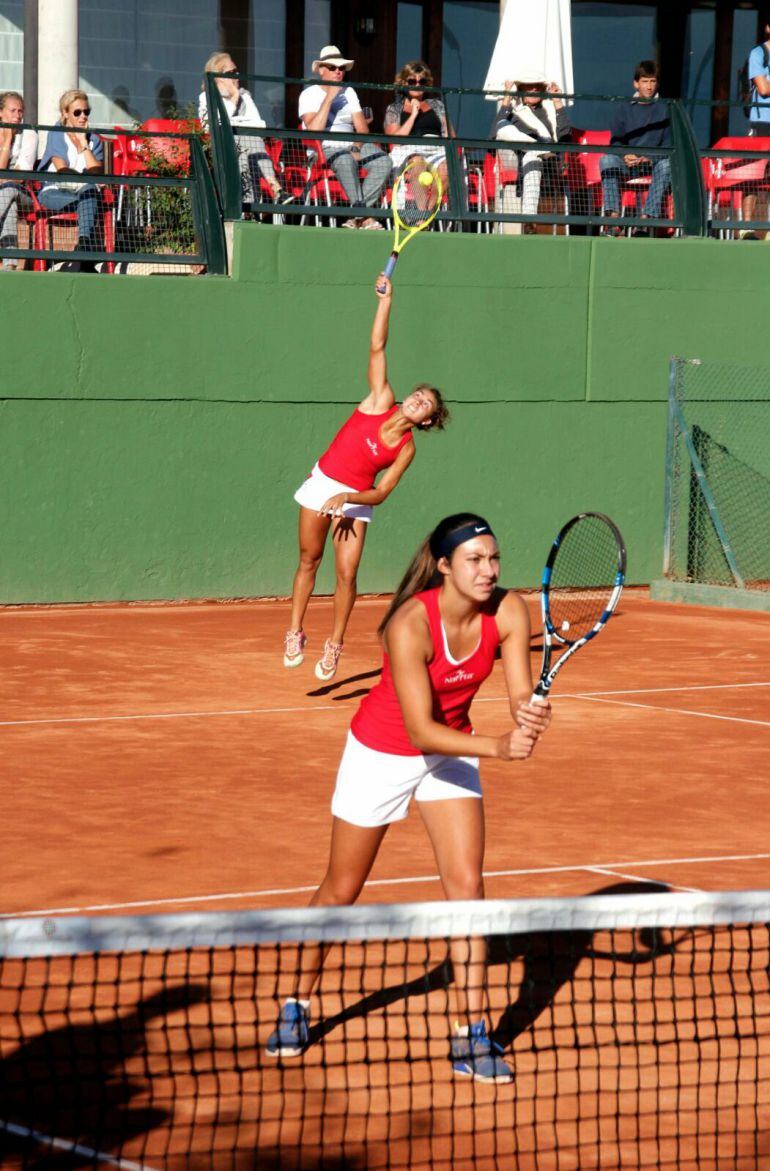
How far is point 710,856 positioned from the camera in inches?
297

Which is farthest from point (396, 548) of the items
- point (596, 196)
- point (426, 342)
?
point (596, 196)

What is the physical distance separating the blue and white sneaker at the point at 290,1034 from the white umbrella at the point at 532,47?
12.8 metres

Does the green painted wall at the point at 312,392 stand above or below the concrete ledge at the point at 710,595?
above

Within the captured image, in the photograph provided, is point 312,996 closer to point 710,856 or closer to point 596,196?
point 710,856

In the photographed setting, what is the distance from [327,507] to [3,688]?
8.01ft

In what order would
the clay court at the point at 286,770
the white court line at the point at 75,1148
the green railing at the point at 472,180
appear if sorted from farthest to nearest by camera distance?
the green railing at the point at 472,180 < the clay court at the point at 286,770 < the white court line at the point at 75,1148

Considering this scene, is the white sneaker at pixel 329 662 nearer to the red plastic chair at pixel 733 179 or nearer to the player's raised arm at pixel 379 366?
the player's raised arm at pixel 379 366

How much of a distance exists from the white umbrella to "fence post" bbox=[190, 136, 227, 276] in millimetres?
2997

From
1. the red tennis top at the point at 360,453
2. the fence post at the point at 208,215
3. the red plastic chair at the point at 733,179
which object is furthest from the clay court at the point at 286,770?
the red plastic chair at the point at 733,179

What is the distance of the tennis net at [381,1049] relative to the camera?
4293 mm

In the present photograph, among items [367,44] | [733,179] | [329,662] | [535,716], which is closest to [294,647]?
[329,662]

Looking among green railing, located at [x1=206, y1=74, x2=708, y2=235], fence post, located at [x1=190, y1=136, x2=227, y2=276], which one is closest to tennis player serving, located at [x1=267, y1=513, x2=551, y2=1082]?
fence post, located at [x1=190, y1=136, x2=227, y2=276]

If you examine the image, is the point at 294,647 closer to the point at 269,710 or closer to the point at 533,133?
the point at 269,710

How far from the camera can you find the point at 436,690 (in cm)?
531
